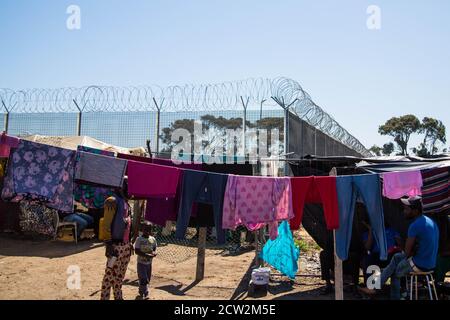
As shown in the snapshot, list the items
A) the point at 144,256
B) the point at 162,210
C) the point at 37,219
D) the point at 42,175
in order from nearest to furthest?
the point at 42,175, the point at 144,256, the point at 162,210, the point at 37,219

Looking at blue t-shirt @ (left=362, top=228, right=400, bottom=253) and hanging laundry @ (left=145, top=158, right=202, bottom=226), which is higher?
hanging laundry @ (left=145, top=158, right=202, bottom=226)

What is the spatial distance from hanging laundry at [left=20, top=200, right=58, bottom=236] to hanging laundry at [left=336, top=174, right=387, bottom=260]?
28.8 ft

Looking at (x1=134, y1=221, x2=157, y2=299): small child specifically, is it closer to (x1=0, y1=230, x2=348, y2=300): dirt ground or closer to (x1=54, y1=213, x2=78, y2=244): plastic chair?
(x1=0, y1=230, x2=348, y2=300): dirt ground

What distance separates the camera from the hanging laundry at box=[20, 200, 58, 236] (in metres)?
12.0

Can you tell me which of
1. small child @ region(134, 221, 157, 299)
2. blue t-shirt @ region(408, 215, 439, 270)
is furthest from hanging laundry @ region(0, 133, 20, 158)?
blue t-shirt @ region(408, 215, 439, 270)

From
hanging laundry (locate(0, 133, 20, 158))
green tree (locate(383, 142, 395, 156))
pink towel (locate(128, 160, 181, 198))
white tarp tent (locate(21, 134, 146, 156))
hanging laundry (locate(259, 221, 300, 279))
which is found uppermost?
green tree (locate(383, 142, 395, 156))

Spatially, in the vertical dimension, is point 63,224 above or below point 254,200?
below

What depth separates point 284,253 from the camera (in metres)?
8.20

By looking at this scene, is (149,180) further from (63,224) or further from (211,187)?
(63,224)

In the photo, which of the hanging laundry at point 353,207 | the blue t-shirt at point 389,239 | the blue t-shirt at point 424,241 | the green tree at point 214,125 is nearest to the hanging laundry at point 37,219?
the green tree at point 214,125

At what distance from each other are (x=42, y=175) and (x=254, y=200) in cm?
301

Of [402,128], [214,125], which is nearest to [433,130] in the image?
[402,128]

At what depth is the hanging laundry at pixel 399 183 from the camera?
6223 millimetres
